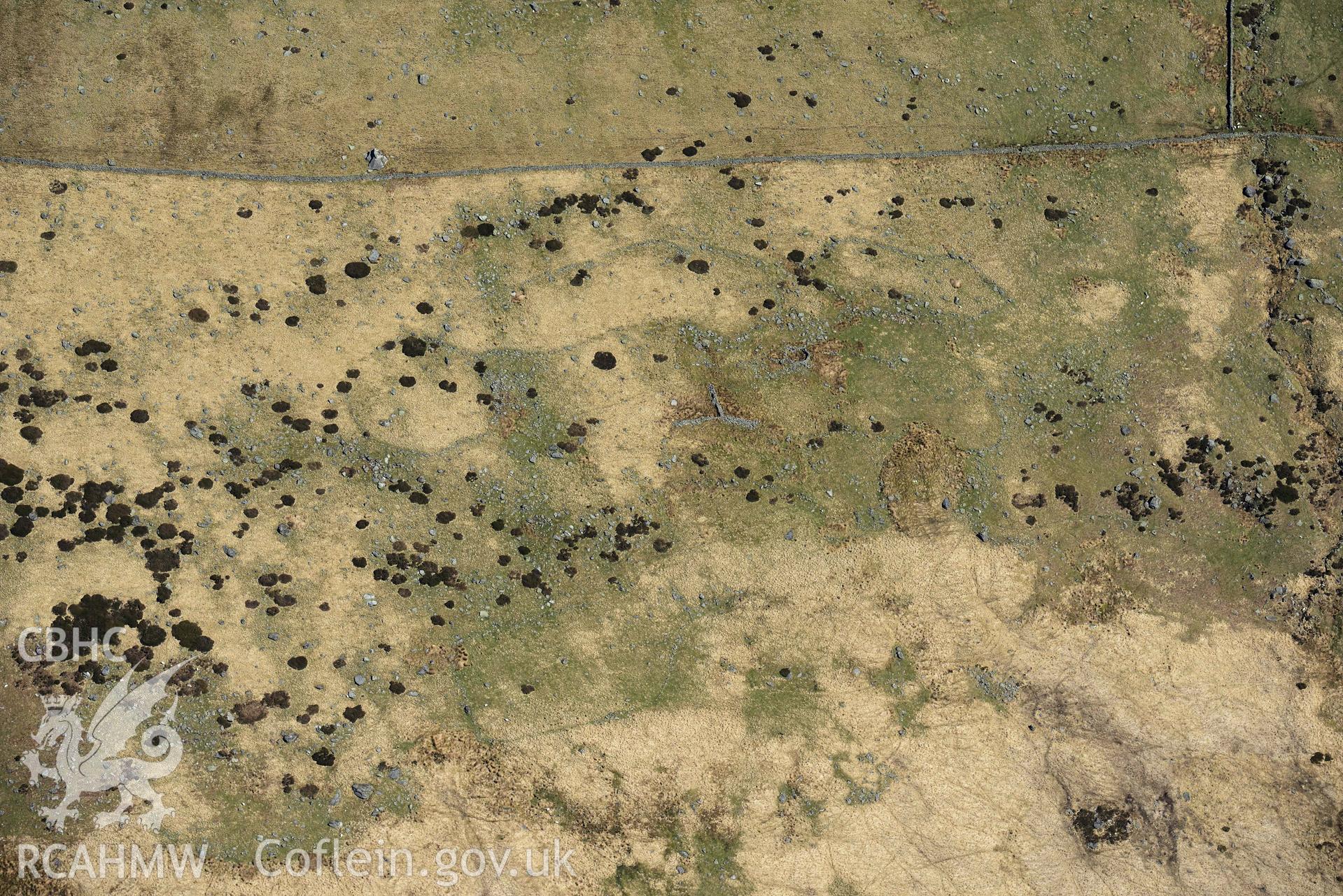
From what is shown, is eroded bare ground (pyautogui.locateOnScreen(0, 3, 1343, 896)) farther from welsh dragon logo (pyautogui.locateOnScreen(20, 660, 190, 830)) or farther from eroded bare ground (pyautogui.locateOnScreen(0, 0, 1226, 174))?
welsh dragon logo (pyautogui.locateOnScreen(20, 660, 190, 830))

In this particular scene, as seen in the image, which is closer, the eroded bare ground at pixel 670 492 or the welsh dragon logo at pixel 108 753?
the welsh dragon logo at pixel 108 753

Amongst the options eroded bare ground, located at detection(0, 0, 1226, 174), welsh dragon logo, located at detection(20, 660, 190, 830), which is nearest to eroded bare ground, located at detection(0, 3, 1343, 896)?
eroded bare ground, located at detection(0, 0, 1226, 174)

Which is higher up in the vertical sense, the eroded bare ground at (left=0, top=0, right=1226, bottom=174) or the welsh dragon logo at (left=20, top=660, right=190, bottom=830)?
the eroded bare ground at (left=0, top=0, right=1226, bottom=174)

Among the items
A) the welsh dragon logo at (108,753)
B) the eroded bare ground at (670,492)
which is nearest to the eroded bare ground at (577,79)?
the eroded bare ground at (670,492)

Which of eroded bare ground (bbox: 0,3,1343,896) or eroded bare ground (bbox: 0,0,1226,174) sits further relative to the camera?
eroded bare ground (bbox: 0,0,1226,174)

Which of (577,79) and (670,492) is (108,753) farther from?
(577,79)

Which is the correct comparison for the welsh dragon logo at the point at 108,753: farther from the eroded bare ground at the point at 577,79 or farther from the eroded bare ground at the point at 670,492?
the eroded bare ground at the point at 577,79

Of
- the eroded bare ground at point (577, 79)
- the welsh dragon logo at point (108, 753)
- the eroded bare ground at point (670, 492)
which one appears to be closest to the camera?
the welsh dragon logo at point (108, 753)

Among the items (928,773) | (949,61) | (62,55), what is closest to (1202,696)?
(928,773)
